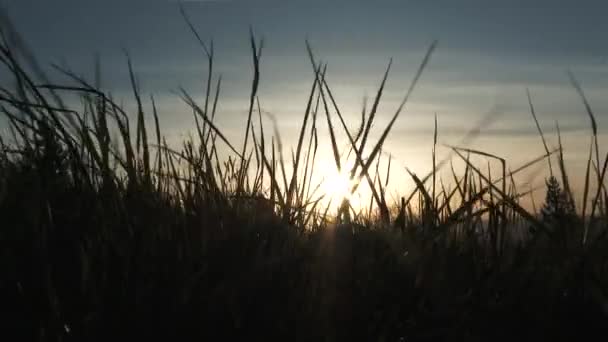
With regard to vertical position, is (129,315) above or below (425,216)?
below

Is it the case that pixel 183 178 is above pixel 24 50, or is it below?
below

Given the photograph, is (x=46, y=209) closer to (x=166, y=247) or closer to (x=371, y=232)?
(x=166, y=247)

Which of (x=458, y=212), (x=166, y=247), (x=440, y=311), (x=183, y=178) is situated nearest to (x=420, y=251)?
(x=440, y=311)

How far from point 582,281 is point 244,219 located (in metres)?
0.76

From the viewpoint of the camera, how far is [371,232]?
6.75 feet

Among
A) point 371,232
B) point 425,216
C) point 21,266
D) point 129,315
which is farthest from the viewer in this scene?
point 425,216

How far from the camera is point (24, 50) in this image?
7.14 ft

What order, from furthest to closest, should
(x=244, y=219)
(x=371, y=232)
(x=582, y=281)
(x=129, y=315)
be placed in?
(x=371, y=232) → (x=244, y=219) → (x=582, y=281) → (x=129, y=315)

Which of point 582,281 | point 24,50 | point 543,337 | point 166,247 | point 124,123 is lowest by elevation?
point 543,337

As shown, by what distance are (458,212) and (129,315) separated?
3.27 feet

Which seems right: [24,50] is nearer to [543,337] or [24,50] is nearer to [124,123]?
[124,123]

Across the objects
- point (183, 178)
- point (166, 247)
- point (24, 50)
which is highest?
point (24, 50)

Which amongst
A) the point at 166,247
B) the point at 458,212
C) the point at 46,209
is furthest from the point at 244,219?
the point at 458,212

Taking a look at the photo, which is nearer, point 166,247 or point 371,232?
point 166,247
